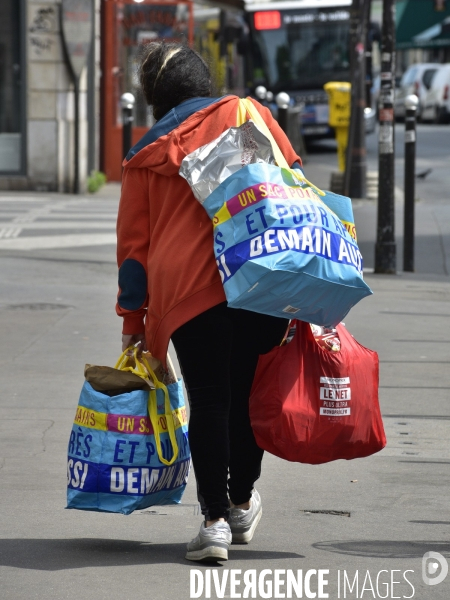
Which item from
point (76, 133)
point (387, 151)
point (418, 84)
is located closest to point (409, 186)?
point (387, 151)

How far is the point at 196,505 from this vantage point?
4.77 meters

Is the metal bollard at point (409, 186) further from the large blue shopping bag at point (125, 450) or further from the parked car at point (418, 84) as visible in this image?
Answer: the parked car at point (418, 84)

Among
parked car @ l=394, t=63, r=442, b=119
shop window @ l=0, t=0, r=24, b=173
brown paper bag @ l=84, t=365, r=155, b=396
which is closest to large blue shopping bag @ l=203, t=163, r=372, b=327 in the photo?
brown paper bag @ l=84, t=365, r=155, b=396

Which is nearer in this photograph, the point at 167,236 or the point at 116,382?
the point at 167,236

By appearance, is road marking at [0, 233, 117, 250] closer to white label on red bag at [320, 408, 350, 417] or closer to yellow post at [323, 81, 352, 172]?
yellow post at [323, 81, 352, 172]

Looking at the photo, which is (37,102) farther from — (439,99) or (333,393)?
(439,99)

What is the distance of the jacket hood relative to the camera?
12.9 feet

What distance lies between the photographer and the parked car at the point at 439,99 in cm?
3988

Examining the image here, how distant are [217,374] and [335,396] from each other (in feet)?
1.32

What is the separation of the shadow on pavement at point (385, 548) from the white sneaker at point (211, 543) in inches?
16.0

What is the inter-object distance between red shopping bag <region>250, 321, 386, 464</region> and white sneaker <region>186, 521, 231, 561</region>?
30 centimetres

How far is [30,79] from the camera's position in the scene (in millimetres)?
17688

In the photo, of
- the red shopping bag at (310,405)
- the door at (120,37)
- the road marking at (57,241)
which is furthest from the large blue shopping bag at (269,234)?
the door at (120,37)

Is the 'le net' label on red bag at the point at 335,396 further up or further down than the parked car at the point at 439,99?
further down
